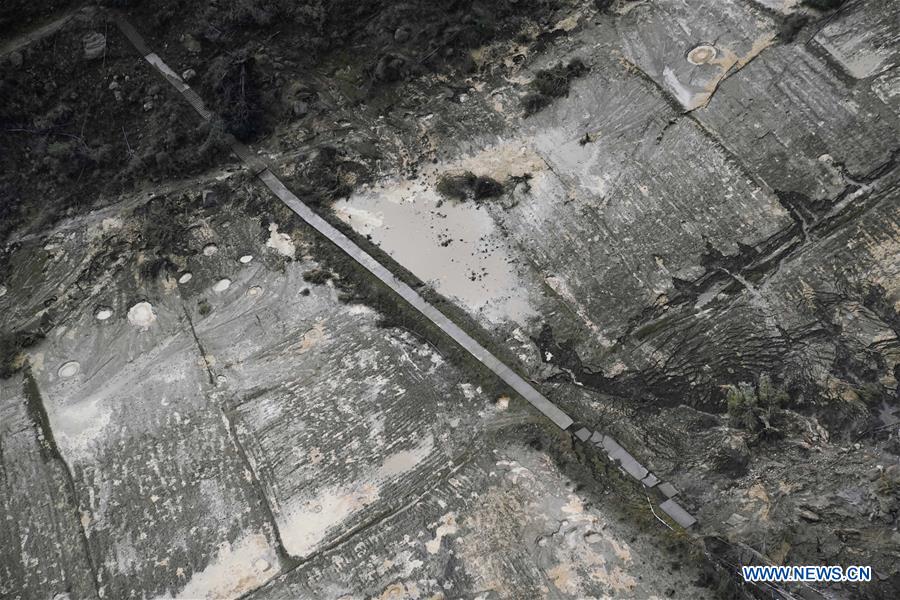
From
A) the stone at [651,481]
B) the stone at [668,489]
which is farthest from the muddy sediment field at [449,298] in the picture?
the stone at [651,481]

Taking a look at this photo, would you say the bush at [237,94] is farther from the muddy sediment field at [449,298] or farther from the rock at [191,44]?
the rock at [191,44]

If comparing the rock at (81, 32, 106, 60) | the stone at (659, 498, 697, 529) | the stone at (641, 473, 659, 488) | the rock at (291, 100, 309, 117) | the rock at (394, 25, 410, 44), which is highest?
the rock at (81, 32, 106, 60)

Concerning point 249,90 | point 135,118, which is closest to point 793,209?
point 249,90

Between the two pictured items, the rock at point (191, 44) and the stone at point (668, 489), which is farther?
the rock at point (191, 44)

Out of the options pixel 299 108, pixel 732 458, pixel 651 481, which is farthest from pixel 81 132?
pixel 732 458

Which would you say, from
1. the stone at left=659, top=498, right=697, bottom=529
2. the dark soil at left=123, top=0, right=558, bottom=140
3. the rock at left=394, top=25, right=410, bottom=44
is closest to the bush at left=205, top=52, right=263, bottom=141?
the dark soil at left=123, top=0, right=558, bottom=140

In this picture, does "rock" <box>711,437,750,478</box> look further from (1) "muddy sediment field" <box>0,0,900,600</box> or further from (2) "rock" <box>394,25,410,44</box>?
(2) "rock" <box>394,25,410,44</box>

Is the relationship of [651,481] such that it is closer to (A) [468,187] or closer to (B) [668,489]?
(B) [668,489]
